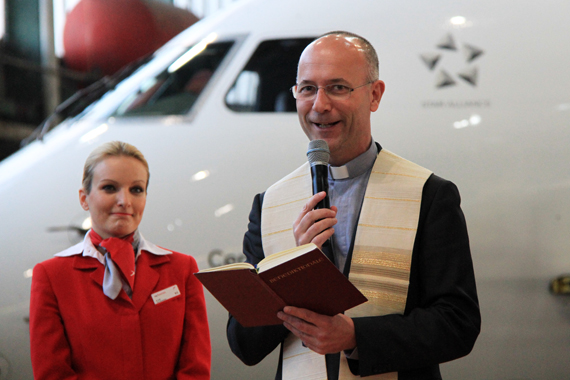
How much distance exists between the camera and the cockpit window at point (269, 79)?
3.40 meters

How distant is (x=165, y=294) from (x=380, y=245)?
812 mm

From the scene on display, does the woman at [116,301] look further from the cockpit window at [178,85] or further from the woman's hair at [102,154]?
the cockpit window at [178,85]

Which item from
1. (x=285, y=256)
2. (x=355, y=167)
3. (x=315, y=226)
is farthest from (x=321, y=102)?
(x=285, y=256)

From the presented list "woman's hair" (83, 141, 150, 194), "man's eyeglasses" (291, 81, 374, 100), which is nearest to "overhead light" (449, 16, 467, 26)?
"man's eyeglasses" (291, 81, 374, 100)

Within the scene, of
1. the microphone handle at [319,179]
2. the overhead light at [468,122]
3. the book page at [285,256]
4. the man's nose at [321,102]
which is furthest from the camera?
the overhead light at [468,122]

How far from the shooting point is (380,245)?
194cm

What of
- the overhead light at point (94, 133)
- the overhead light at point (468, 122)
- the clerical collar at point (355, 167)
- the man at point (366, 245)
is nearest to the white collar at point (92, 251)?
the man at point (366, 245)

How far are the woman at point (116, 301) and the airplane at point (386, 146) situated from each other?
0.84 metres

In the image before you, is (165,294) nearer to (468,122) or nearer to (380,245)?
(380,245)

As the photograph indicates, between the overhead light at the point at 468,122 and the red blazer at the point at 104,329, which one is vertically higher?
the overhead light at the point at 468,122

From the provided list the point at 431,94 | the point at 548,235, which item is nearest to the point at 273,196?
the point at 431,94

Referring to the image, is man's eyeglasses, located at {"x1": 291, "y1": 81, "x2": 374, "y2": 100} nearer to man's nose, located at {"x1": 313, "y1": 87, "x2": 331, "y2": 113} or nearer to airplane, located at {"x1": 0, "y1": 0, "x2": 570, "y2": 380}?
man's nose, located at {"x1": 313, "y1": 87, "x2": 331, "y2": 113}

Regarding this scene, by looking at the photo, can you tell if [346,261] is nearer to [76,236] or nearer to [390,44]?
[76,236]

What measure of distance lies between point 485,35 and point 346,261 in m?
2.08
